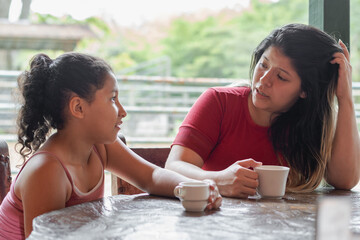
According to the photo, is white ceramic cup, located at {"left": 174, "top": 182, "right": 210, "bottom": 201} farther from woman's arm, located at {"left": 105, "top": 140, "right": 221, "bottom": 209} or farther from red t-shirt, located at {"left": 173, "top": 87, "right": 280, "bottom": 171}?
red t-shirt, located at {"left": 173, "top": 87, "right": 280, "bottom": 171}

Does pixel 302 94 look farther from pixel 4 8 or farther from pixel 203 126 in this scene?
pixel 4 8

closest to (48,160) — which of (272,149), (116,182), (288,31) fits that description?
(116,182)

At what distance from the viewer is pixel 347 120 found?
1.33 metres

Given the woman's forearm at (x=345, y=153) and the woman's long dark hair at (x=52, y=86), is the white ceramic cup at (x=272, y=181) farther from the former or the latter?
the woman's long dark hair at (x=52, y=86)

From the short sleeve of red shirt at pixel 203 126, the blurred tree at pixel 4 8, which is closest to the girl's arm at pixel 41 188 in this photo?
the short sleeve of red shirt at pixel 203 126

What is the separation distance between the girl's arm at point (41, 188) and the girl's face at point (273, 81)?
0.62 metres

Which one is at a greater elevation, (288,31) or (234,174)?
(288,31)

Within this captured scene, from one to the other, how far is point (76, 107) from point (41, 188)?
0.25 metres

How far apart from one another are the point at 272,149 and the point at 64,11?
9186 millimetres

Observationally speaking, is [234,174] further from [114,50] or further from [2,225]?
[114,50]

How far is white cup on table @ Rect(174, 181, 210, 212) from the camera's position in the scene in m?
0.90

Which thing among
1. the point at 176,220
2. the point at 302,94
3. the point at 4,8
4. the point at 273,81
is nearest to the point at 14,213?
the point at 176,220

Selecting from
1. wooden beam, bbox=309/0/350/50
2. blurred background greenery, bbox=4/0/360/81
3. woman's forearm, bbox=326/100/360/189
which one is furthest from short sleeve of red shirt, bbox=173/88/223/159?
blurred background greenery, bbox=4/0/360/81

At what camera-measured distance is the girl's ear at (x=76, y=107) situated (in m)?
1.12
